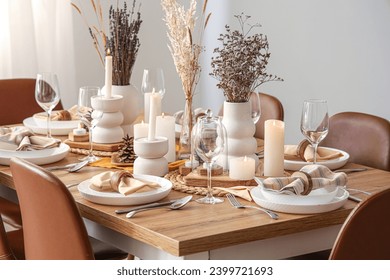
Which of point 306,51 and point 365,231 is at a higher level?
point 306,51

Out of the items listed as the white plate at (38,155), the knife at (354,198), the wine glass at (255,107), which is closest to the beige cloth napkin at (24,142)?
the white plate at (38,155)

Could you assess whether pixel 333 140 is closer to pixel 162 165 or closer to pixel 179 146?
pixel 179 146

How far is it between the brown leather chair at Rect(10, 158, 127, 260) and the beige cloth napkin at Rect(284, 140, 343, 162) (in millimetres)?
894

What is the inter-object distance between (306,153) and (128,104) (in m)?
0.70

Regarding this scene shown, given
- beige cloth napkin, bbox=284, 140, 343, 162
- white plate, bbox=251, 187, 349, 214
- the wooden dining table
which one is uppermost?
beige cloth napkin, bbox=284, 140, 343, 162

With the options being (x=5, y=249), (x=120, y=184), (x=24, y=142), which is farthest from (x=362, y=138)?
(x=5, y=249)

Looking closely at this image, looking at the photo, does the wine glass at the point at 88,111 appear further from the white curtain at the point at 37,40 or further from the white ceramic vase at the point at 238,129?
the white curtain at the point at 37,40

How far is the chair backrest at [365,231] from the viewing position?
5.43 ft

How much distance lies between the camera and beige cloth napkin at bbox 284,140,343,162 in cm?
251

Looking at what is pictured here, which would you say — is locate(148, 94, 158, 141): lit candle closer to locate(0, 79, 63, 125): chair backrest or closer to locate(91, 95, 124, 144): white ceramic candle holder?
locate(91, 95, 124, 144): white ceramic candle holder

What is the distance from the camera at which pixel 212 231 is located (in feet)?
5.89

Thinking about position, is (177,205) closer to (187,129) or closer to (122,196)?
(122,196)

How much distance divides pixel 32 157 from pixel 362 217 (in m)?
1.23

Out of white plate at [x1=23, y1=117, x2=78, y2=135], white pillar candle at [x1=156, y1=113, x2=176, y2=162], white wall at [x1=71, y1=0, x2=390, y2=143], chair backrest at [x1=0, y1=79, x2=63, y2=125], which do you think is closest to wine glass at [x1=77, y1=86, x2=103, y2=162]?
white pillar candle at [x1=156, y1=113, x2=176, y2=162]
